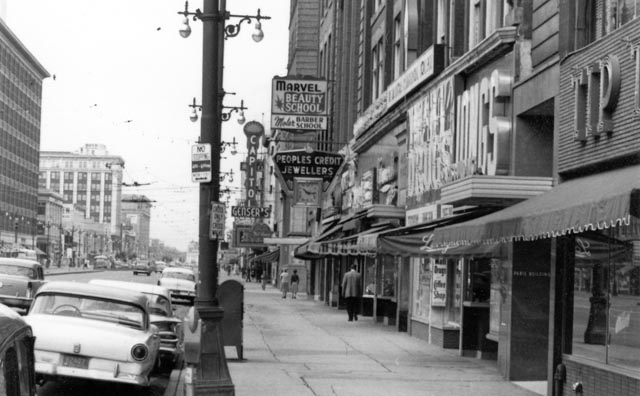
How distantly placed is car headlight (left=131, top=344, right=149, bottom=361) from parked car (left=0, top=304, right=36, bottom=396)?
6919mm

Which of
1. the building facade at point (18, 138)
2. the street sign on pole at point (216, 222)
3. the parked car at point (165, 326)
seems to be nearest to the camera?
the street sign on pole at point (216, 222)

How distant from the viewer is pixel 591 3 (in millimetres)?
12961

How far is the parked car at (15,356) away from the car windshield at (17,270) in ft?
67.3

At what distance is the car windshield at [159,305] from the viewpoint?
54.8ft

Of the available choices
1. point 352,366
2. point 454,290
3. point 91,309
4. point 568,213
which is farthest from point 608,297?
point 454,290

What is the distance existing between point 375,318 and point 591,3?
17600 millimetres

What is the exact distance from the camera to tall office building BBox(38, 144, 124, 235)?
143125mm

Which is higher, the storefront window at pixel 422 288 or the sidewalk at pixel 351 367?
the storefront window at pixel 422 288

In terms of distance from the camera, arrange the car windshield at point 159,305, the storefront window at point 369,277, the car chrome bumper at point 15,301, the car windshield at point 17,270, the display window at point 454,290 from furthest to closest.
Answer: the storefront window at point 369,277
the car windshield at point 17,270
the car chrome bumper at point 15,301
the display window at point 454,290
the car windshield at point 159,305

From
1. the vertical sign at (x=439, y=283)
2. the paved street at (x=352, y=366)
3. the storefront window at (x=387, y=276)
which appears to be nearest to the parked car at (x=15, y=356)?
the paved street at (x=352, y=366)

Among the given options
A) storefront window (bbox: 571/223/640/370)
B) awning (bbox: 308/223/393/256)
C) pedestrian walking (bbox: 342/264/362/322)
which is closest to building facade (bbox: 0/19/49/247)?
awning (bbox: 308/223/393/256)

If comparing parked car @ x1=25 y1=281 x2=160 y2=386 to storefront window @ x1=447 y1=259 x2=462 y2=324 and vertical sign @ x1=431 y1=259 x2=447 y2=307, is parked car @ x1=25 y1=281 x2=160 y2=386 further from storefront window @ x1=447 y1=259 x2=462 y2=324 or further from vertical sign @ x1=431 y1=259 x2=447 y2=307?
vertical sign @ x1=431 y1=259 x2=447 y2=307

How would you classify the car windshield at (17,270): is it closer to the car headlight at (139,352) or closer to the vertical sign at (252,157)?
the car headlight at (139,352)

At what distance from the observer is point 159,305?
16.9 m
